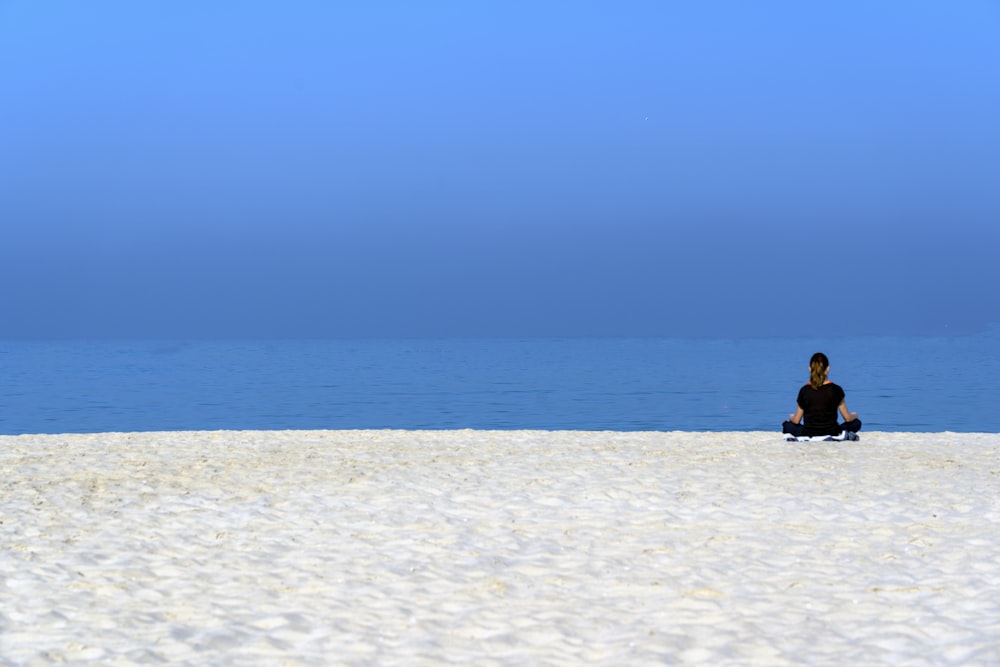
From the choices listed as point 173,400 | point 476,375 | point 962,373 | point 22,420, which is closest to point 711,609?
point 22,420

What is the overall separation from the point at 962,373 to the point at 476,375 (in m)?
34.6

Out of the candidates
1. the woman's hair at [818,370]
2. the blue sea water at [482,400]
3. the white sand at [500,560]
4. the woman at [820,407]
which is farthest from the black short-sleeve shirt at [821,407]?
the blue sea water at [482,400]

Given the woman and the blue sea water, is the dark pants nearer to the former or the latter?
the woman

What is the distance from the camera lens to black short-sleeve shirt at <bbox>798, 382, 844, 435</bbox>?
17422mm

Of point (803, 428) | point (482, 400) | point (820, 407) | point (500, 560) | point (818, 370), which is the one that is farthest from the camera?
point (482, 400)

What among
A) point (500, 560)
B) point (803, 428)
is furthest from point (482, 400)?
point (500, 560)

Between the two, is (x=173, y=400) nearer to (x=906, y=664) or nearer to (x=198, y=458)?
(x=198, y=458)

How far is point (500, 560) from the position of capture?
9195mm

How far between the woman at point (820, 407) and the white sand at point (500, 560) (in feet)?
5.84

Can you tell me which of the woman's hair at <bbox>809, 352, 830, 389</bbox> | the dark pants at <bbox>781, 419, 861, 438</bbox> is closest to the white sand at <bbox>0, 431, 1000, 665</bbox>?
the woman's hair at <bbox>809, 352, 830, 389</bbox>

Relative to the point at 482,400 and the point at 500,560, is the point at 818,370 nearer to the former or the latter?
the point at 500,560

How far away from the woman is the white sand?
1782 millimetres

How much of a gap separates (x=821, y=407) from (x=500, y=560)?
9.92 meters

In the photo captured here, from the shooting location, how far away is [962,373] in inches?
3007
